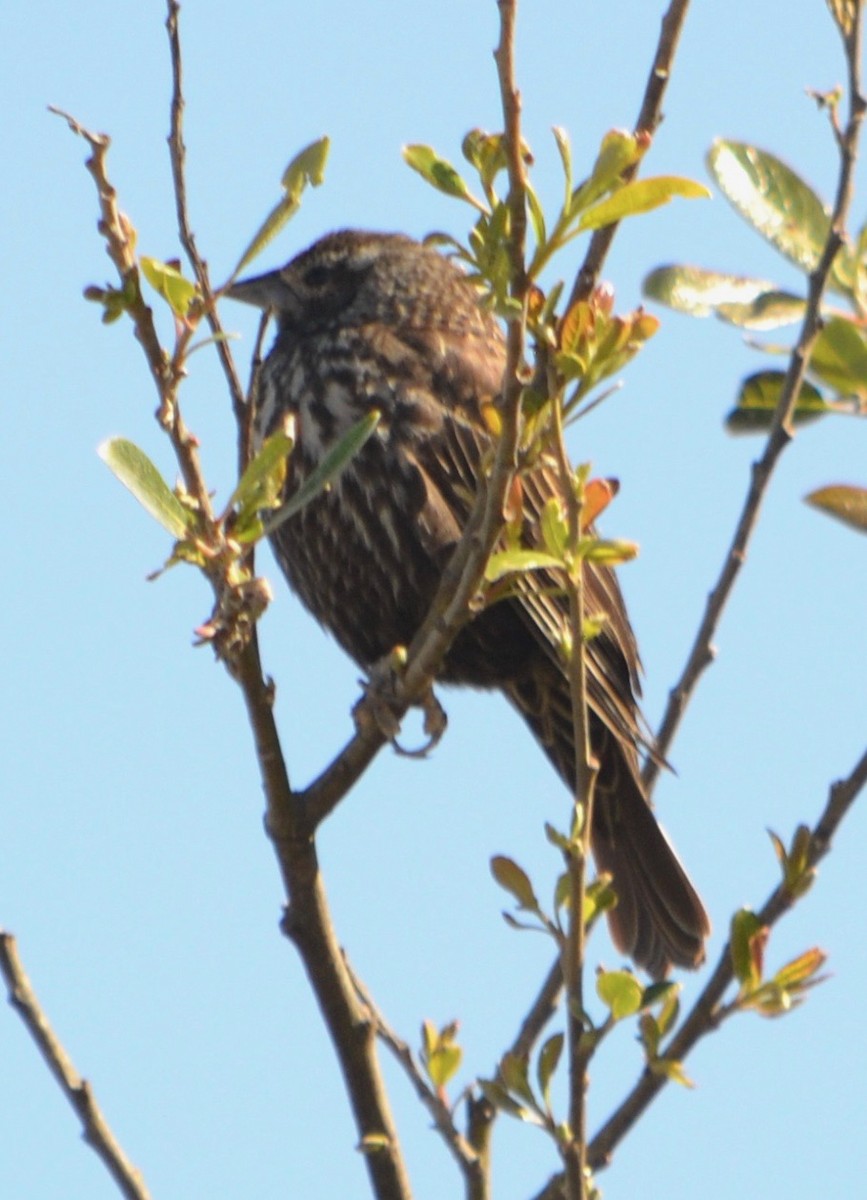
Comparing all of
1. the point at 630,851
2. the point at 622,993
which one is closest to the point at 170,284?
the point at 622,993

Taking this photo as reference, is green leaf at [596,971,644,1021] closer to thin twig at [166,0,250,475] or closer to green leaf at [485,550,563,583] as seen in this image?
green leaf at [485,550,563,583]

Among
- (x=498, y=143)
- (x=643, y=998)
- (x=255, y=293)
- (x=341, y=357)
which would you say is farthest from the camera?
(x=255, y=293)

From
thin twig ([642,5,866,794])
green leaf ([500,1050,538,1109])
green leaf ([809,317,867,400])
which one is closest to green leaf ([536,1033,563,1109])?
green leaf ([500,1050,538,1109])

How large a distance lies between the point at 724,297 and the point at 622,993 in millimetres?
708

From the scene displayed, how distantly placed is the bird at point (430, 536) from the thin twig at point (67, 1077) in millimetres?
1447

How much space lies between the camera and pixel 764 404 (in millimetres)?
1943

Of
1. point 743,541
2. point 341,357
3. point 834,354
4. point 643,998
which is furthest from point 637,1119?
point 341,357

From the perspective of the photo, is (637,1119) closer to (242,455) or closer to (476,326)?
(242,455)

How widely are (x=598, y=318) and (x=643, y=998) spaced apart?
0.69 m

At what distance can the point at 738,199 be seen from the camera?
67.7 inches

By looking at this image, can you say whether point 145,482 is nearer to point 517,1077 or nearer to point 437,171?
point 437,171

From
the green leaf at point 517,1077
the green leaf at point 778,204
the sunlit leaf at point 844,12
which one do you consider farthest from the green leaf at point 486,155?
the green leaf at point 517,1077

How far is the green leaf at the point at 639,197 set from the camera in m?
1.61

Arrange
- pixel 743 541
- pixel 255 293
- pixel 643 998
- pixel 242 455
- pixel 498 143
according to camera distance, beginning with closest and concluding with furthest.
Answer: pixel 498 143 < pixel 643 998 < pixel 743 541 < pixel 242 455 < pixel 255 293
